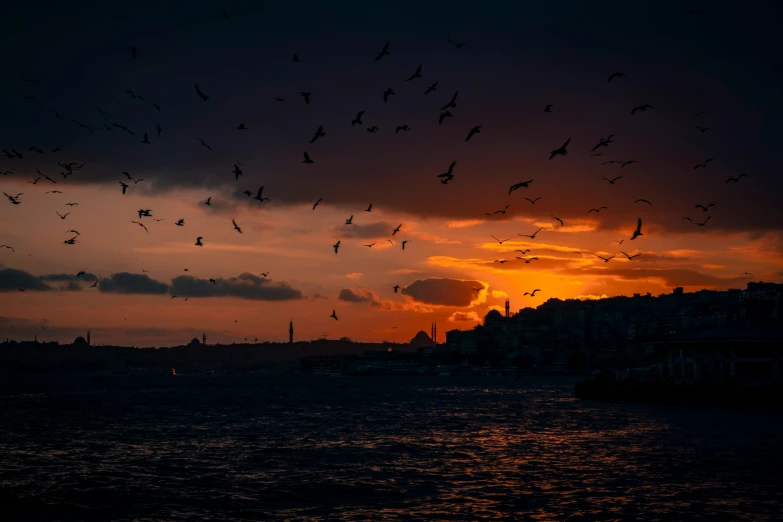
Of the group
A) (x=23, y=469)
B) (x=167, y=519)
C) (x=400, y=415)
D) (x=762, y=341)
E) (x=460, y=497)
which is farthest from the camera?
(x=762, y=341)

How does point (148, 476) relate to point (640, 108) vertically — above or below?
below

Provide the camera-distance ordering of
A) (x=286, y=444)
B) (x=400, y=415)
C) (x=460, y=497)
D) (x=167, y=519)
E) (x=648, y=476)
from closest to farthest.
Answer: (x=167, y=519) < (x=460, y=497) < (x=648, y=476) < (x=286, y=444) < (x=400, y=415)

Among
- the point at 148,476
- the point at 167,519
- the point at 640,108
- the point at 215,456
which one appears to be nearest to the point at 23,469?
the point at 148,476

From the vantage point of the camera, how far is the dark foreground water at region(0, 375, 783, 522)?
1029 inches

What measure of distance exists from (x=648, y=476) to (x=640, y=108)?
18.9m

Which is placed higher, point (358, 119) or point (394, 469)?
point (358, 119)

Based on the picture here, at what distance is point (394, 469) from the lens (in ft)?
115

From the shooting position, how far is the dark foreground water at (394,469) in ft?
85.8

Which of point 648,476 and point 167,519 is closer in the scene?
point 167,519

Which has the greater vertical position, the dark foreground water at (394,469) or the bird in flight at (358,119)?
the bird in flight at (358,119)

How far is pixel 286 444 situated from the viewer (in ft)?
149

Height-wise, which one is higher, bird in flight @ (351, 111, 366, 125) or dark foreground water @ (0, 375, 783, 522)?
bird in flight @ (351, 111, 366, 125)

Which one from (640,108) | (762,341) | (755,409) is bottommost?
(755,409)

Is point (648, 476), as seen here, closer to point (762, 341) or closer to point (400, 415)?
point (400, 415)
